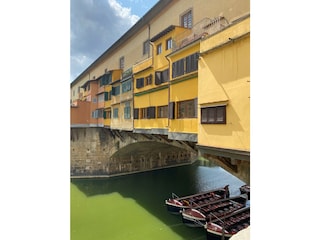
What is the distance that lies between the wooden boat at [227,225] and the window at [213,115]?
375 cm

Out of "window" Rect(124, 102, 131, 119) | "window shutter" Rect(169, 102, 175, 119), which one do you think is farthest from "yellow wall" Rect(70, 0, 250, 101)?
"window shutter" Rect(169, 102, 175, 119)

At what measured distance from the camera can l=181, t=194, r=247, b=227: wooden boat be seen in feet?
27.9

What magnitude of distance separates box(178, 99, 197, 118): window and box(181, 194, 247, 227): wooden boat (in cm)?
376

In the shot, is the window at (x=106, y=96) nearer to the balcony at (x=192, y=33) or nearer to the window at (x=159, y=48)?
the window at (x=159, y=48)

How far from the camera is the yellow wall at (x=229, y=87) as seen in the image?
4719 mm

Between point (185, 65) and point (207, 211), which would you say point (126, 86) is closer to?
point (185, 65)

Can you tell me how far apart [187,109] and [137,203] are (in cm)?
717

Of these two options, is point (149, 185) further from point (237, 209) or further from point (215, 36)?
point (215, 36)

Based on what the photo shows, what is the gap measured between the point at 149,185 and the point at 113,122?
4.77 m

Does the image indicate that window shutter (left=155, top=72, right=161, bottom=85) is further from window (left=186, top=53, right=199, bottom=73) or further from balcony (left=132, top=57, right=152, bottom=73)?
window (left=186, top=53, right=199, bottom=73)

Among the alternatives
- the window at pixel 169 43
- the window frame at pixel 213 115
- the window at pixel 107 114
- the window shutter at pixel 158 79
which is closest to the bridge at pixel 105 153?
the window at pixel 107 114
